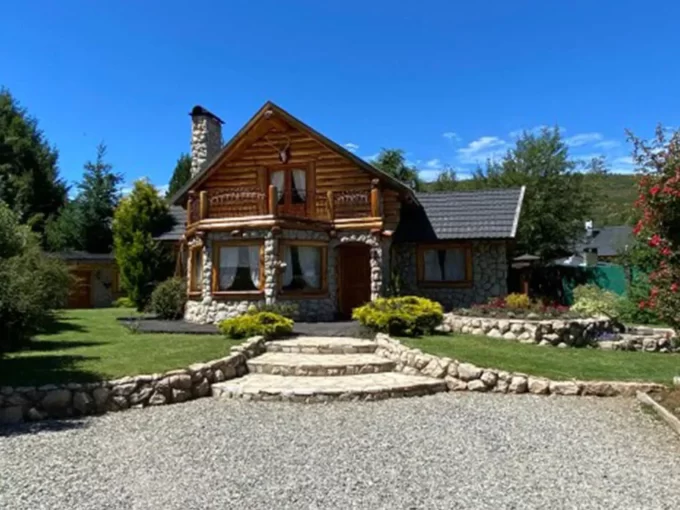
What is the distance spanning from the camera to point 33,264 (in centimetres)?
1520

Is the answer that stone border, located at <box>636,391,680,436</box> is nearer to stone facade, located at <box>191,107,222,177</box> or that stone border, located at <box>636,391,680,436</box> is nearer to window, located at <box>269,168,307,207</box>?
window, located at <box>269,168,307,207</box>

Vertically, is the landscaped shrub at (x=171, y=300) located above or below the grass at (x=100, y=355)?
above

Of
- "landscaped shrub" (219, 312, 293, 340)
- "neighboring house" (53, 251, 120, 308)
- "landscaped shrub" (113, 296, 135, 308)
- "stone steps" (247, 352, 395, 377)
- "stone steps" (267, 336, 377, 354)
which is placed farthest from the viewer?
"neighboring house" (53, 251, 120, 308)

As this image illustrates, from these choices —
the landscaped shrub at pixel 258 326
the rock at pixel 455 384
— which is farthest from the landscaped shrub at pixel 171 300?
the rock at pixel 455 384

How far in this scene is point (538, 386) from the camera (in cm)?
927

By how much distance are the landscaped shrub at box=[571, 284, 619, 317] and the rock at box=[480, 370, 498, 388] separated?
6796 mm

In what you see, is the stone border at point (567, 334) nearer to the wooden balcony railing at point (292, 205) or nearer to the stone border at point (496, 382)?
the stone border at point (496, 382)

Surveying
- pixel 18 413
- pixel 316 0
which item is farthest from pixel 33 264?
pixel 316 0

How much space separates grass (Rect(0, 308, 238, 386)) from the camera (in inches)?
349

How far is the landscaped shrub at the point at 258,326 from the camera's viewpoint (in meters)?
12.9

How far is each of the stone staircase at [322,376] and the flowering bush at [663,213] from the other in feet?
12.5

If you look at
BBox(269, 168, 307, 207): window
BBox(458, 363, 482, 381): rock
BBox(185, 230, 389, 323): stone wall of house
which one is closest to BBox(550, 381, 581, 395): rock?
BBox(458, 363, 482, 381): rock

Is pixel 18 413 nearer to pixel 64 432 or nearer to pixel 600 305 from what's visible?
pixel 64 432

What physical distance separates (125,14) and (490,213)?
12.6 metres
